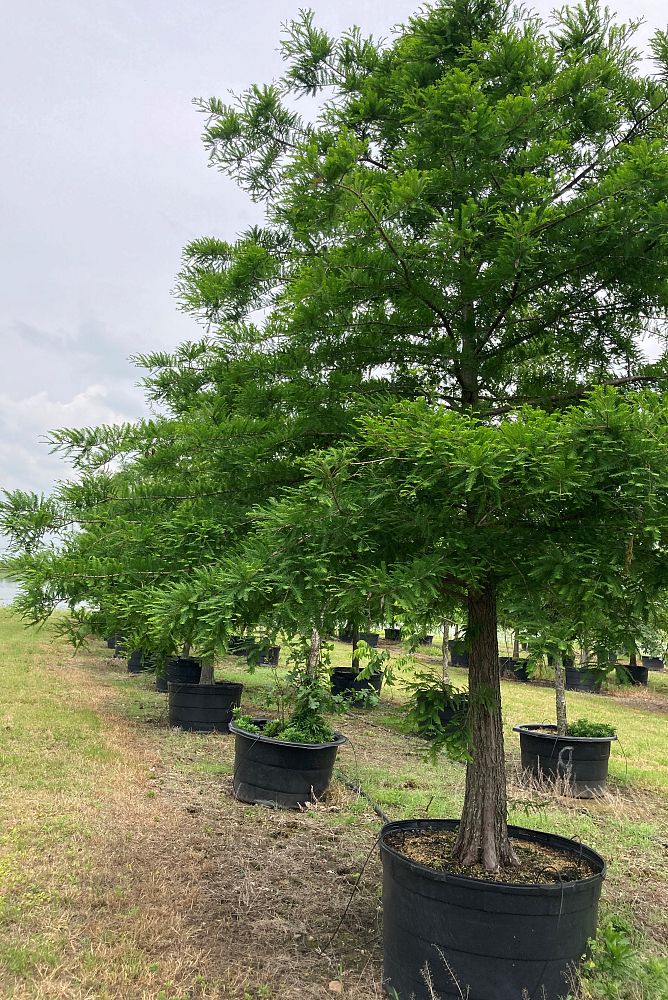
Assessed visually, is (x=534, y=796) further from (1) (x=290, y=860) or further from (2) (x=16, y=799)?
(2) (x=16, y=799)

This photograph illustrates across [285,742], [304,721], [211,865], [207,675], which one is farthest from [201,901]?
[207,675]

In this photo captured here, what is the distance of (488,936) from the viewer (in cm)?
320

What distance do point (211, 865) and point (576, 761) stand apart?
466 cm

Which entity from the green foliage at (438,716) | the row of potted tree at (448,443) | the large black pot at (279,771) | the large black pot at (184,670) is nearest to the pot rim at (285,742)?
the large black pot at (279,771)

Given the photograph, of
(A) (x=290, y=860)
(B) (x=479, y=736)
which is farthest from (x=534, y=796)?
(B) (x=479, y=736)

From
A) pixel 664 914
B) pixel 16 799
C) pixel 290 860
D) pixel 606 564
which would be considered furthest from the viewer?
pixel 16 799

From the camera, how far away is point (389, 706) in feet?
42.4

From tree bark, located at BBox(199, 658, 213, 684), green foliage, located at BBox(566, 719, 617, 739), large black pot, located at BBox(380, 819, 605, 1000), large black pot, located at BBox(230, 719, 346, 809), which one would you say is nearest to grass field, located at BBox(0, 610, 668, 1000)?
large black pot, located at BBox(230, 719, 346, 809)

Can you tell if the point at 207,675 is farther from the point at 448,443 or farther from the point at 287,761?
the point at 448,443

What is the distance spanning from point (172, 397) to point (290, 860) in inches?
197

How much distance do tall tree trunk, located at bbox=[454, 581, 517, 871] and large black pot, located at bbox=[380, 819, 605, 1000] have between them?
1.59 ft

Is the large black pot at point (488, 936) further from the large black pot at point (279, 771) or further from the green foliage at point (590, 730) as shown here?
the green foliage at point (590, 730)

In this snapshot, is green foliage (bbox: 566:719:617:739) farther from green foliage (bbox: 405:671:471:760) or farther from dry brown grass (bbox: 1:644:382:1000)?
green foliage (bbox: 405:671:471:760)

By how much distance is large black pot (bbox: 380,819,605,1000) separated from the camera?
3191 millimetres
